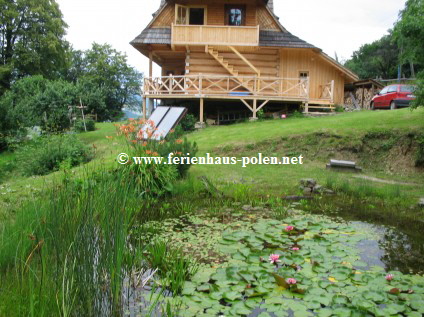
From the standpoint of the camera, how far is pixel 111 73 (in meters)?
44.9

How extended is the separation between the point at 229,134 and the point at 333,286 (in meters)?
11.4

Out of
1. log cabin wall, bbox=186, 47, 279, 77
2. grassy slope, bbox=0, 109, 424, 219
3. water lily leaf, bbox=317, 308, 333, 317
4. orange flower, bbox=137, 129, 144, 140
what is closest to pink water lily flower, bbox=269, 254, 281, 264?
water lily leaf, bbox=317, 308, 333, 317

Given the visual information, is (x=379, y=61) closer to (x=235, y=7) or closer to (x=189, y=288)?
(x=235, y=7)

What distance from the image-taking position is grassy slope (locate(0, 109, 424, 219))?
8.11 meters

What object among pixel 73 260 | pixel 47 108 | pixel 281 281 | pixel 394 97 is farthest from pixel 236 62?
pixel 73 260

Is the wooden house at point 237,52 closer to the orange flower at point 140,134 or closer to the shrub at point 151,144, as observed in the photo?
the shrub at point 151,144

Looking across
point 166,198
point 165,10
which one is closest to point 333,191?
point 166,198

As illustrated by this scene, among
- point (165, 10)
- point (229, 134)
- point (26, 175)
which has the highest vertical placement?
point (165, 10)

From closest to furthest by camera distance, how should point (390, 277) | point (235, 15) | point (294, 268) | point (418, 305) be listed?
point (418, 305) → point (390, 277) → point (294, 268) → point (235, 15)

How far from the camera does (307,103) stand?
18984 millimetres

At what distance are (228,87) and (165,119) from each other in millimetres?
9823

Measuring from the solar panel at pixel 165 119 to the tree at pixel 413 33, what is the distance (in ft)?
17.8

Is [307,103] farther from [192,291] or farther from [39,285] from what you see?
[39,285]

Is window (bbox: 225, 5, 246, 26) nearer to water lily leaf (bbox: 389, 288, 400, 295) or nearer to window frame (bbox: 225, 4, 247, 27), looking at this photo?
window frame (bbox: 225, 4, 247, 27)
